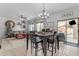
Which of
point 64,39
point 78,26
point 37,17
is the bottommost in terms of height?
point 64,39

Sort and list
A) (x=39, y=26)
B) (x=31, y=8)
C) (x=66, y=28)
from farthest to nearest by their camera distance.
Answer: (x=66, y=28) → (x=31, y=8) → (x=39, y=26)

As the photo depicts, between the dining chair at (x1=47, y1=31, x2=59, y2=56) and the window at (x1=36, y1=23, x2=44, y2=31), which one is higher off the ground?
the window at (x1=36, y1=23, x2=44, y2=31)

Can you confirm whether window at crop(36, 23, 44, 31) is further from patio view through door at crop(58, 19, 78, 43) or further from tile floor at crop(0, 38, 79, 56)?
tile floor at crop(0, 38, 79, 56)

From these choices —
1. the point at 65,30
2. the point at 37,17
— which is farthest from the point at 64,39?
Answer: the point at 37,17

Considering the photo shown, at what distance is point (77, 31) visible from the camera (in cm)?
390

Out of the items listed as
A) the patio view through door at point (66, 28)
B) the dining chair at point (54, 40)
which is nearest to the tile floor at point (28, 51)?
the dining chair at point (54, 40)

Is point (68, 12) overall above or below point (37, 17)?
above

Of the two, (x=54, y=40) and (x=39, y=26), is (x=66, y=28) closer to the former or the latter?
(x=54, y=40)

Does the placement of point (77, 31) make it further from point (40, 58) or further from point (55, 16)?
point (40, 58)

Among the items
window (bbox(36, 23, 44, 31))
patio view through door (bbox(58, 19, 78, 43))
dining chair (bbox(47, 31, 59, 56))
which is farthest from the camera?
patio view through door (bbox(58, 19, 78, 43))

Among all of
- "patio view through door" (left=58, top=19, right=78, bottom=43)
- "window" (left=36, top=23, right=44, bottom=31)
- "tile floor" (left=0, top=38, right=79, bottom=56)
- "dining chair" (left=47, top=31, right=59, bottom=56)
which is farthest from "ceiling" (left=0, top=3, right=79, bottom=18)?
"tile floor" (left=0, top=38, right=79, bottom=56)

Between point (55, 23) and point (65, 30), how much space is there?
Answer: 51cm

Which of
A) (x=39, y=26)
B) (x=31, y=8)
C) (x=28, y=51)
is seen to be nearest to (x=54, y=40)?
(x=39, y=26)

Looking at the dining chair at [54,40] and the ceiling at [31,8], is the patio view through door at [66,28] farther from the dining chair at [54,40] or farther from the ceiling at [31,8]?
the ceiling at [31,8]
